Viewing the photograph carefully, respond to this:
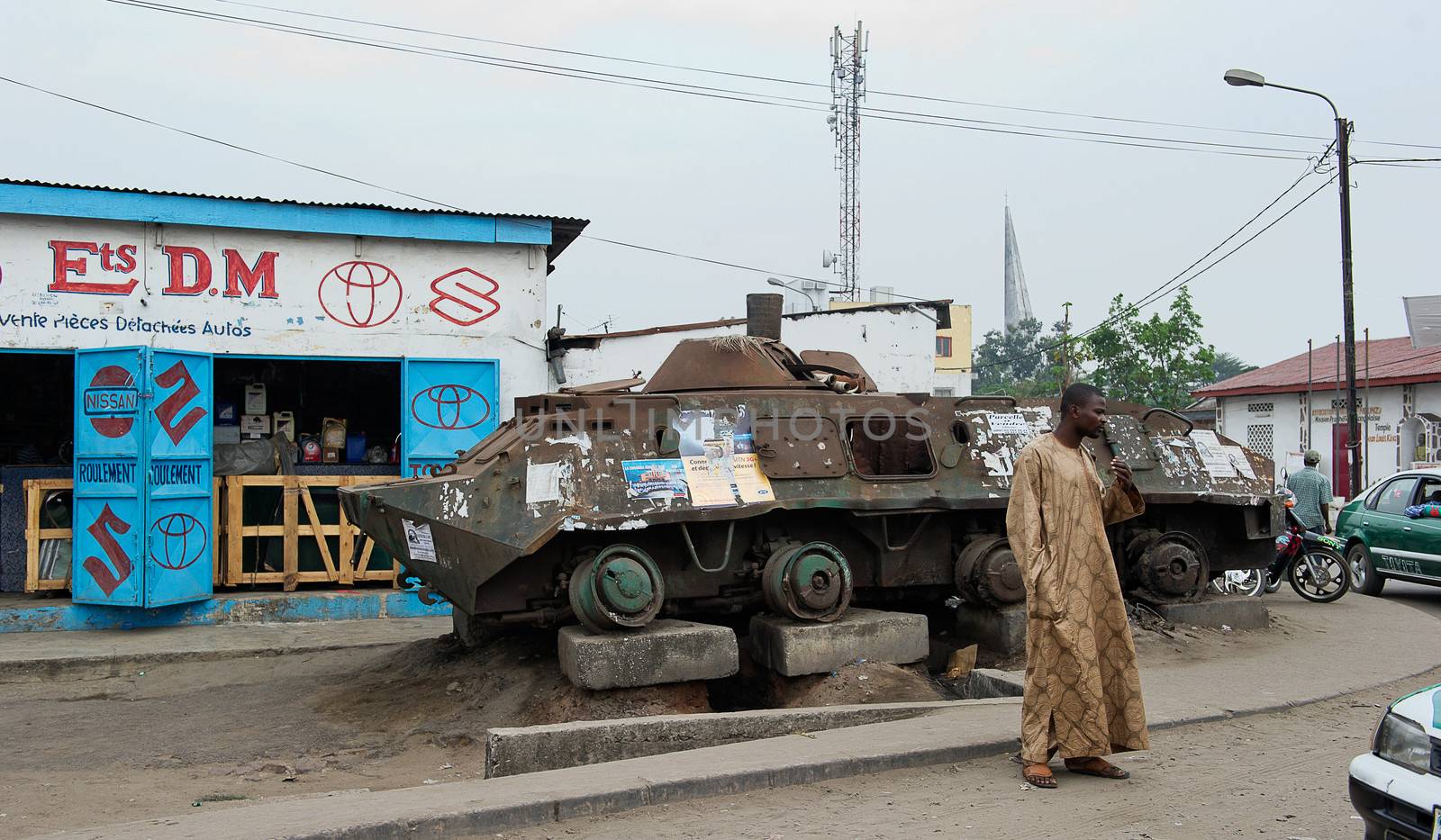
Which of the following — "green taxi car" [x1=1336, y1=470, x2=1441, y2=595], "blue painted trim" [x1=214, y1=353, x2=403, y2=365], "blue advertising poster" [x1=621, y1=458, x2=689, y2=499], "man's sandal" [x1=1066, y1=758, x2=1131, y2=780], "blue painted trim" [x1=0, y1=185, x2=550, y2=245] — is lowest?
"man's sandal" [x1=1066, y1=758, x2=1131, y2=780]

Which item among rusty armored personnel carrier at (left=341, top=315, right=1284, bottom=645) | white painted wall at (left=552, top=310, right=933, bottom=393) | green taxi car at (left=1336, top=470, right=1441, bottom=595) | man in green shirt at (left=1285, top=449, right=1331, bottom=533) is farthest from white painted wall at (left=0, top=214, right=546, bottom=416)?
green taxi car at (left=1336, top=470, right=1441, bottom=595)

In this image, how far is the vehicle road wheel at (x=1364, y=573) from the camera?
523 inches

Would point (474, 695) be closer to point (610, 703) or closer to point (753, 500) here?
point (610, 703)

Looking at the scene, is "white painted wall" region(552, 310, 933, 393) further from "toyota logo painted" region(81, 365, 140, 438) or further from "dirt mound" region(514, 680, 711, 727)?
"dirt mound" region(514, 680, 711, 727)

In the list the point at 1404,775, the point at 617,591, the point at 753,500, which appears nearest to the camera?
the point at 1404,775

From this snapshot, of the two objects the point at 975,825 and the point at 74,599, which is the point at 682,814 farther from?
the point at 74,599

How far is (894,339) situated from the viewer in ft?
61.7

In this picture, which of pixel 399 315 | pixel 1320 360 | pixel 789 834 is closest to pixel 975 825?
pixel 789 834

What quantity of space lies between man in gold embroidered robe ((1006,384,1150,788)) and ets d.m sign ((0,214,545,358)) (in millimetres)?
8113

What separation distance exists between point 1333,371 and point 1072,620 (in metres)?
24.0

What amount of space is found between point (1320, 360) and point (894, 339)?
14.8 meters

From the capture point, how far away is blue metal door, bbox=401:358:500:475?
38.6 ft

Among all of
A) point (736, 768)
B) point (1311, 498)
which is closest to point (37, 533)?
point (736, 768)

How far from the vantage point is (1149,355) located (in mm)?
27219
